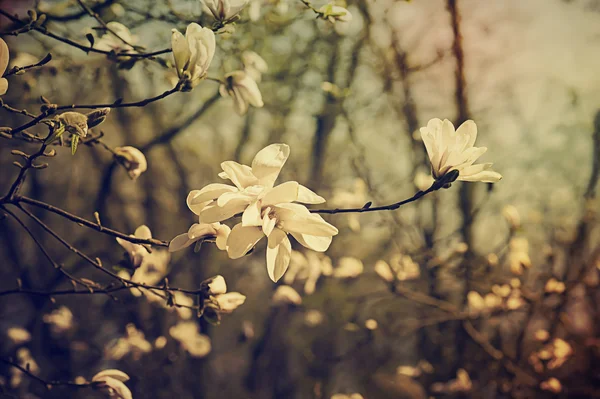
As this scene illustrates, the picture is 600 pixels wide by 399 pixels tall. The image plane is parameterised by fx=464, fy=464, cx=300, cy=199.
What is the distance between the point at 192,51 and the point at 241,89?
0.30 meters

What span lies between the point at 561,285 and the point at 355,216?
116 centimetres

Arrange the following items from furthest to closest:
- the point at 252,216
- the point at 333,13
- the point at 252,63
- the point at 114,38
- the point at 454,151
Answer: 1. the point at 252,63
2. the point at 114,38
3. the point at 333,13
4. the point at 454,151
5. the point at 252,216

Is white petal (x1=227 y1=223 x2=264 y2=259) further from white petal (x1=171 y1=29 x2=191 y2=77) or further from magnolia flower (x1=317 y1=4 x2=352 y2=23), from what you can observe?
magnolia flower (x1=317 y1=4 x2=352 y2=23)

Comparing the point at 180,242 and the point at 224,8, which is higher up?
the point at 224,8

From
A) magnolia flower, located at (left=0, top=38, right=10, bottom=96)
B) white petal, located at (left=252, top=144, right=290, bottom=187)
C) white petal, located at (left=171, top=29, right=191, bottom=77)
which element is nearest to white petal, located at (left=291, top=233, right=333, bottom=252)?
white petal, located at (left=252, top=144, right=290, bottom=187)

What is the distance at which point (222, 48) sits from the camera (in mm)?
1671

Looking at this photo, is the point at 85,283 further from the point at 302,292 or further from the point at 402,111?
the point at 402,111

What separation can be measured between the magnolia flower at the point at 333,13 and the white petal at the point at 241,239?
1.95 feet

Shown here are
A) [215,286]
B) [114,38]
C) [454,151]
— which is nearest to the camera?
[454,151]

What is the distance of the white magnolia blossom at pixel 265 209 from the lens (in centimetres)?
76

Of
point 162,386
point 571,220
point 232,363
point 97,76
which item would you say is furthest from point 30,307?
point 571,220

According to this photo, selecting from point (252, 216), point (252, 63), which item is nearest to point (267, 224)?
point (252, 216)

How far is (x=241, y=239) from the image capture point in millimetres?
779

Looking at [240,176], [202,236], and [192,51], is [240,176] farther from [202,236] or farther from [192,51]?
[192,51]
